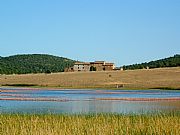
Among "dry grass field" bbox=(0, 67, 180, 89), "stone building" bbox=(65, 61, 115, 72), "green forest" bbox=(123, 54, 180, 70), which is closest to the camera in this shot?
"dry grass field" bbox=(0, 67, 180, 89)

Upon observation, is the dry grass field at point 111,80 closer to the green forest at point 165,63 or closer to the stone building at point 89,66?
the green forest at point 165,63

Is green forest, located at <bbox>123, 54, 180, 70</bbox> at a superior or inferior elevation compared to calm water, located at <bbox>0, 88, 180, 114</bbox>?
superior

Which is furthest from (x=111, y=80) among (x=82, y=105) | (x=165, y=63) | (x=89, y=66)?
(x=89, y=66)

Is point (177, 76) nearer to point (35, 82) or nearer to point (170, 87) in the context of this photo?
point (170, 87)

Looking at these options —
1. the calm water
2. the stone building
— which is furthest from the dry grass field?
the stone building

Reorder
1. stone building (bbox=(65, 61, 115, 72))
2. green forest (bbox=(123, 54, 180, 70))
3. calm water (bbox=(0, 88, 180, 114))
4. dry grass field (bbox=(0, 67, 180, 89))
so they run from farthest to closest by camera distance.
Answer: stone building (bbox=(65, 61, 115, 72)) < green forest (bbox=(123, 54, 180, 70)) < dry grass field (bbox=(0, 67, 180, 89)) < calm water (bbox=(0, 88, 180, 114))

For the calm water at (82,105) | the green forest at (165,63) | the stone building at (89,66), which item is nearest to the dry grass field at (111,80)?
the green forest at (165,63)

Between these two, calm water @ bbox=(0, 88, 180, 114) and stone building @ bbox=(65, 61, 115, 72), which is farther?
stone building @ bbox=(65, 61, 115, 72)

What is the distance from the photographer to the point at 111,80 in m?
89.7

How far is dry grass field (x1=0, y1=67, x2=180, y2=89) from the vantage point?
271 feet

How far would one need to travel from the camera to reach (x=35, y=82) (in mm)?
90375

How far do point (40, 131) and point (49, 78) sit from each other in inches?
3114

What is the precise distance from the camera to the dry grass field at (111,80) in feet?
271

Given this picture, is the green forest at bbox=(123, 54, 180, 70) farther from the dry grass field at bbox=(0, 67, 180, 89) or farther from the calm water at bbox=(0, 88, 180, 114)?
the calm water at bbox=(0, 88, 180, 114)
